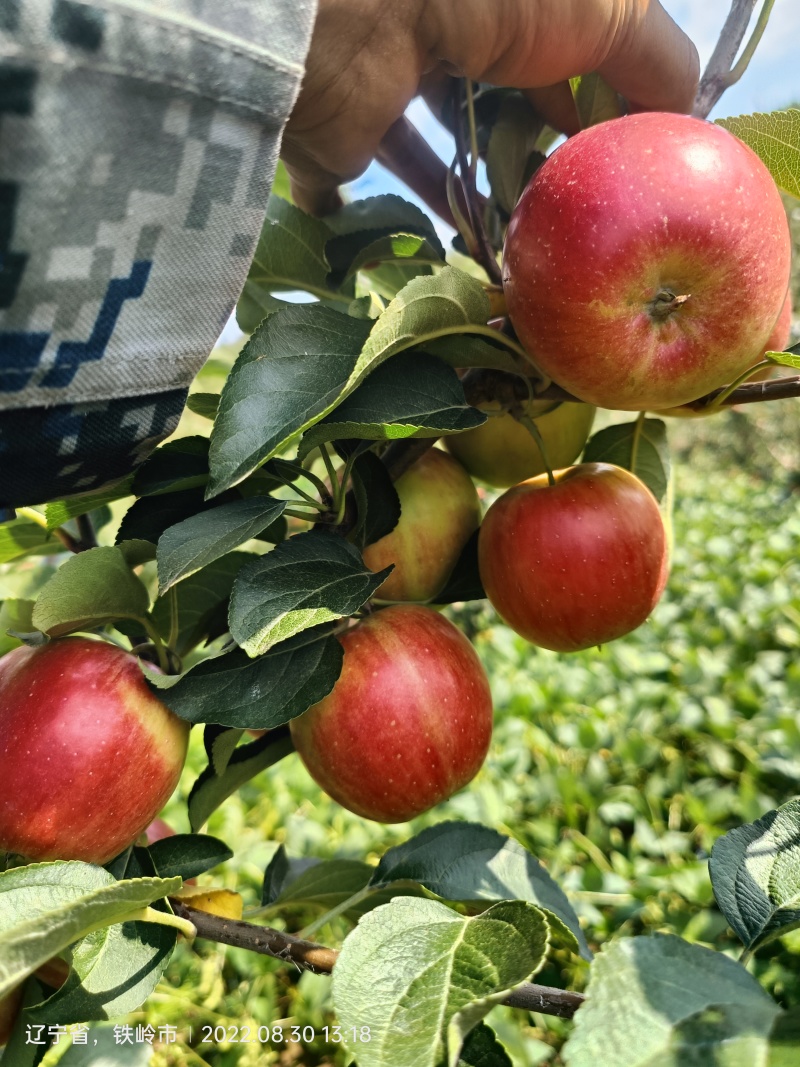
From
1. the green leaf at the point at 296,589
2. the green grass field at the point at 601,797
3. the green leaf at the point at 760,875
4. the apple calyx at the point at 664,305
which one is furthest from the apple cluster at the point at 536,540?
the green grass field at the point at 601,797

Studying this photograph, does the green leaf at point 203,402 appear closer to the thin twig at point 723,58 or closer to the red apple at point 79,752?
the red apple at point 79,752

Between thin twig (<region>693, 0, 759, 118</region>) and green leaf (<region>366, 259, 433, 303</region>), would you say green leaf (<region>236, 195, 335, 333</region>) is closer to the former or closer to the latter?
green leaf (<region>366, 259, 433, 303</region>)

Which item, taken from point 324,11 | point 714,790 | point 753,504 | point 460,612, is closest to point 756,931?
point 324,11

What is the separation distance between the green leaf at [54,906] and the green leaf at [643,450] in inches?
21.1

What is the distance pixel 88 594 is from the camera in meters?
0.56

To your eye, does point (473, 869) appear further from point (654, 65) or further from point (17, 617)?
point (654, 65)

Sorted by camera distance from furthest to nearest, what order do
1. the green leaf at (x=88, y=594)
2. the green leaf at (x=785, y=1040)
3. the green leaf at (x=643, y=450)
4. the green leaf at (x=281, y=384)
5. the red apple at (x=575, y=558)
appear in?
the green leaf at (x=643, y=450) → the red apple at (x=575, y=558) → the green leaf at (x=88, y=594) → the green leaf at (x=281, y=384) → the green leaf at (x=785, y=1040)

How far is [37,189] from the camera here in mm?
304

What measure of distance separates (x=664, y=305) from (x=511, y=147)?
298 mm

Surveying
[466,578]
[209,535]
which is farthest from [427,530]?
[209,535]

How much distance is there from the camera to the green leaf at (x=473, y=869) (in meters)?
0.57

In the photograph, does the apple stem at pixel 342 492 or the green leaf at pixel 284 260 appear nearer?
the apple stem at pixel 342 492

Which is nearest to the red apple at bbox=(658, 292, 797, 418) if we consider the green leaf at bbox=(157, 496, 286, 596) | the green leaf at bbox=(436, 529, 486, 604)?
the green leaf at bbox=(436, 529, 486, 604)

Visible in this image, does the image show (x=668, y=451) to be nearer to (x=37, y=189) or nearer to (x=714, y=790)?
(x=37, y=189)
